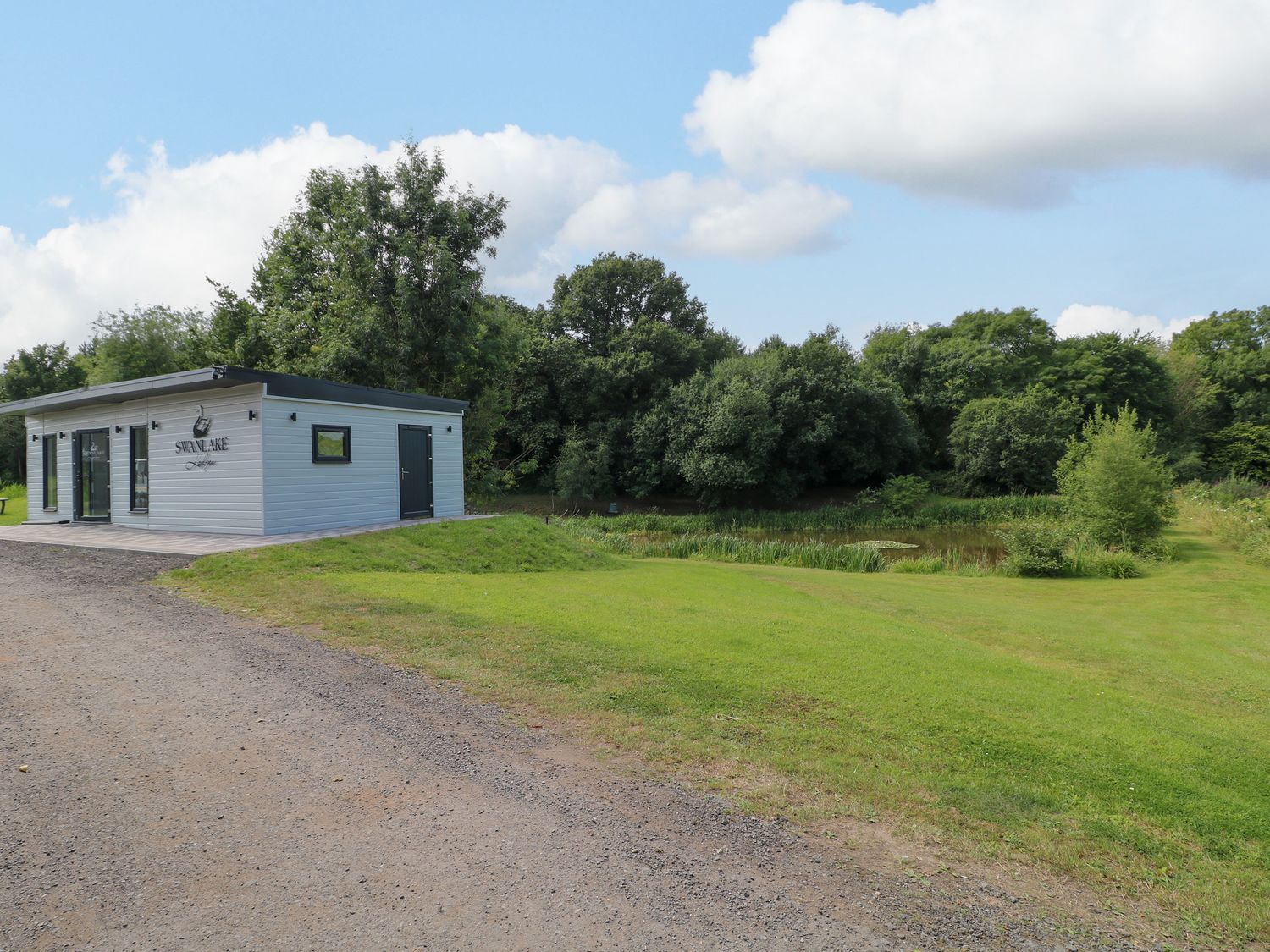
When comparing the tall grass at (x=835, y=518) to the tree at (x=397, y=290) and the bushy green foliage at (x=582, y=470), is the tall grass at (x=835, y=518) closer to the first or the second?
the bushy green foliage at (x=582, y=470)

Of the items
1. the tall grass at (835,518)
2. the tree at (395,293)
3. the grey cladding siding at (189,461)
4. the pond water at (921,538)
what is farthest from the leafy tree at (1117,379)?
the grey cladding siding at (189,461)

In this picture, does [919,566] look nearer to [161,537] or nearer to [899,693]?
[899,693]

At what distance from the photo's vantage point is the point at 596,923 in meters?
2.97

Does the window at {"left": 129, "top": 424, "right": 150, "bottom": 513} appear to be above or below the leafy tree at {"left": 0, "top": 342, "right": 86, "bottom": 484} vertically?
below

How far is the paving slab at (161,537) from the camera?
40.8 feet

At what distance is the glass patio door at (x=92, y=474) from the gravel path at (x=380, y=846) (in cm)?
1363

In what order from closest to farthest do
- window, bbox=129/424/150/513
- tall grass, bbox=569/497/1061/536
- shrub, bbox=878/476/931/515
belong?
1. window, bbox=129/424/150/513
2. tall grass, bbox=569/497/1061/536
3. shrub, bbox=878/476/931/515

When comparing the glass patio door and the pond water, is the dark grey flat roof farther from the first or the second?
the pond water

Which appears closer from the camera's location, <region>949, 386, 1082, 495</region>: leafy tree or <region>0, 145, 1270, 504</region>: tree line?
<region>0, 145, 1270, 504</region>: tree line

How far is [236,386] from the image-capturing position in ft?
46.0

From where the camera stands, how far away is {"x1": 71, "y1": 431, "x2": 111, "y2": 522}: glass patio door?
17.1 meters

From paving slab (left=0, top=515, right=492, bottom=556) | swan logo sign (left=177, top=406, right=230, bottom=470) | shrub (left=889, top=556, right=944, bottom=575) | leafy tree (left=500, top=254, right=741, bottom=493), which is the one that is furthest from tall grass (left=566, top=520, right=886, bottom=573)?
leafy tree (left=500, top=254, right=741, bottom=493)

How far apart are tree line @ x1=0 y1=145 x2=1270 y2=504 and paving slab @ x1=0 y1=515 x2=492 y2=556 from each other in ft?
30.8

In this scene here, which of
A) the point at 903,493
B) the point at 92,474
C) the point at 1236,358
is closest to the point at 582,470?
the point at 903,493
